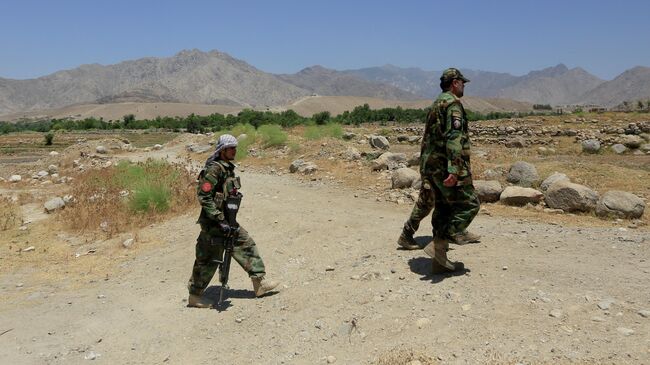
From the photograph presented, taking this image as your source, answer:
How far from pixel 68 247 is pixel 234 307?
5.05 metres

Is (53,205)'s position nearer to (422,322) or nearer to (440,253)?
(440,253)

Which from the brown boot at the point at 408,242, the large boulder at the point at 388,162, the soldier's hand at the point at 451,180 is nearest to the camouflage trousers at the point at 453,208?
the soldier's hand at the point at 451,180

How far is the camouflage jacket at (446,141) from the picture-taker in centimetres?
509

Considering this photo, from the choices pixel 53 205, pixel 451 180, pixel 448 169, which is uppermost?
pixel 448 169

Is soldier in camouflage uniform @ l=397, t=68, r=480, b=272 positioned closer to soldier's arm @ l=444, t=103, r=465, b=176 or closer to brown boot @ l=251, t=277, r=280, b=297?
soldier's arm @ l=444, t=103, r=465, b=176

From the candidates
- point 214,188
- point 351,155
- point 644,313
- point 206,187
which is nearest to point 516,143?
point 351,155

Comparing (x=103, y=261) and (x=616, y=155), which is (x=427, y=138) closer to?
(x=103, y=261)

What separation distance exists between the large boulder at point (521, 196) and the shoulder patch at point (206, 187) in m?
5.87

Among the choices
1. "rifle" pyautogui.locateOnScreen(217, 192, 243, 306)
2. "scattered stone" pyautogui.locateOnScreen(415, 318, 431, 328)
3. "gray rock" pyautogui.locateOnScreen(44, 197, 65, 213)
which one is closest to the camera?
"scattered stone" pyautogui.locateOnScreen(415, 318, 431, 328)

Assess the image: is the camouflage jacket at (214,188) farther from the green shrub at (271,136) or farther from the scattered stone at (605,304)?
the green shrub at (271,136)

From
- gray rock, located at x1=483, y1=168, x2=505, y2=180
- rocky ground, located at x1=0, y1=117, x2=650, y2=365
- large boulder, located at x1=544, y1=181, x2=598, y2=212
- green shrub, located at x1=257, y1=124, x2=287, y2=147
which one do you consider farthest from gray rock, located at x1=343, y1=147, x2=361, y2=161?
large boulder, located at x1=544, y1=181, x2=598, y2=212

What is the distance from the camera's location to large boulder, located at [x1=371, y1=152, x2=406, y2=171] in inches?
497

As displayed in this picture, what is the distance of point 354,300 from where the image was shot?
5180mm

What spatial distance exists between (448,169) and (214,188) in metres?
2.42
